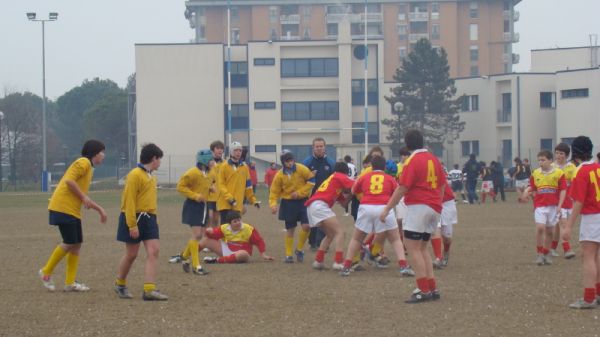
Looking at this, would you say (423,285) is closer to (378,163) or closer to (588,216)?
(588,216)

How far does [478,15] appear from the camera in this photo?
335 feet

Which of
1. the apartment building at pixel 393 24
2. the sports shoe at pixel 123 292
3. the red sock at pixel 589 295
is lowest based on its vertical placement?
the sports shoe at pixel 123 292

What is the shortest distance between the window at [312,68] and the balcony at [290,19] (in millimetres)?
34980

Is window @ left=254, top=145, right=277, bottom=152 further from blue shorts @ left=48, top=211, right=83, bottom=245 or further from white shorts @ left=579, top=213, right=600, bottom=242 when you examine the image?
white shorts @ left=579, top=213, right=600, bottom=242

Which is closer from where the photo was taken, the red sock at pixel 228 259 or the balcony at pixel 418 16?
the red sock at pixel 228 259

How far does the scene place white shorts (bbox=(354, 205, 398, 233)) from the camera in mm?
12641

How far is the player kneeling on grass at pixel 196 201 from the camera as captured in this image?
1332cm

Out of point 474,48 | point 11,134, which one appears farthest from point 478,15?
point 11,134

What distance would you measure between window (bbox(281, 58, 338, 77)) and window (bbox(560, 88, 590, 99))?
17.5m

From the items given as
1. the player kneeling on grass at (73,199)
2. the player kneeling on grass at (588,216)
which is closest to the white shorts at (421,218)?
the player kneeling on grass at (588,216)

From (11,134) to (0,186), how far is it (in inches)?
618

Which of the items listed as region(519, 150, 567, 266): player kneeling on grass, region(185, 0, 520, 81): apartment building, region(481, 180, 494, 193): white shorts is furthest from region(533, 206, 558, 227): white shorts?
region(185, 0, 520, 81): apartment building

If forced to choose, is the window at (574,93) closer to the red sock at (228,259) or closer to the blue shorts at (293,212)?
the blue shorts at (293,212)

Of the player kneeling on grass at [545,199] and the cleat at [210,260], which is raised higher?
the player kneeling on grass at [545,199]
